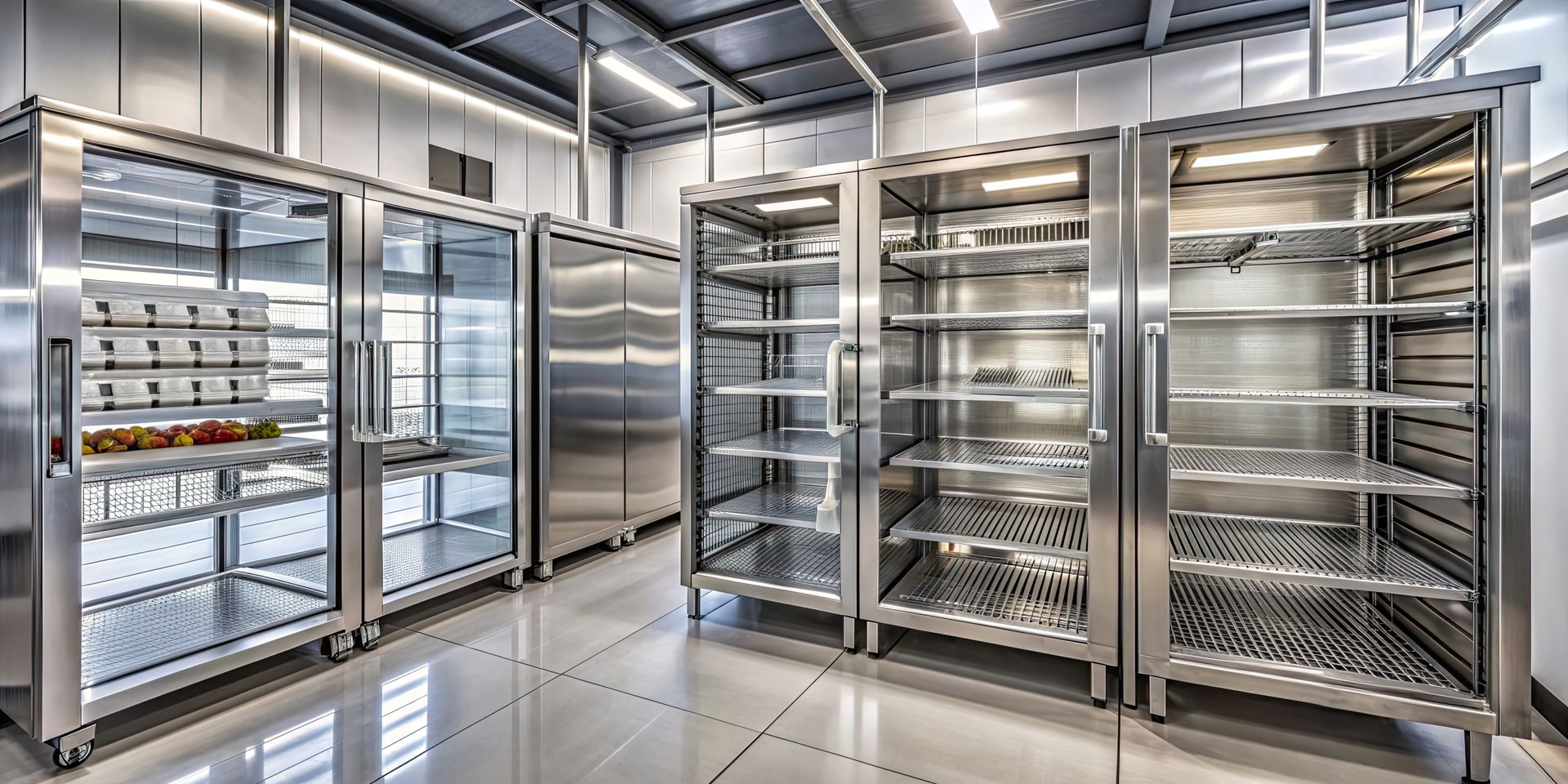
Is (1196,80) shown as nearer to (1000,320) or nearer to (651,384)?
(1000,320)

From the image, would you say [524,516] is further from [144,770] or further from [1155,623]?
[1155,623]

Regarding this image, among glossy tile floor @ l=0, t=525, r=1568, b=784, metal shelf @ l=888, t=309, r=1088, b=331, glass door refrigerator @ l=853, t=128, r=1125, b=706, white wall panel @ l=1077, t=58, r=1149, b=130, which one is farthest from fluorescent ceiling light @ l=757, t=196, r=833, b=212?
glossy tile floor @ l=0, t=525, r=1568, b=784

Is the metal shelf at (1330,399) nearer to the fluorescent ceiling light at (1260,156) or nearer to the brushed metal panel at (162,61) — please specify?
the fluorescent ceiling light at (1260,156)

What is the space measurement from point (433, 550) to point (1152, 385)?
3829 millimetres

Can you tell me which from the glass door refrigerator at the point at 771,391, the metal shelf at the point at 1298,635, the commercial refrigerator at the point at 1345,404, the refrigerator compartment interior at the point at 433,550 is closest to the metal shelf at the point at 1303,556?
the commercial refrigerator at the point at 1345,404

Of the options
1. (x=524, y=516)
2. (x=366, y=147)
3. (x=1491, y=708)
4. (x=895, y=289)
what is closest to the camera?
(x=1491, y=708)

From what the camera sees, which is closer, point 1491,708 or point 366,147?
point 1491,708

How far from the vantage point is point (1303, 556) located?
2.53 metres

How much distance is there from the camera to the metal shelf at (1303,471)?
215cm

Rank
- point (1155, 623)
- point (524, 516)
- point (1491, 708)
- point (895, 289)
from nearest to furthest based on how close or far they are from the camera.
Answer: point (1491, 708), point (1155, 623), point (895, 289), point (524, 516)

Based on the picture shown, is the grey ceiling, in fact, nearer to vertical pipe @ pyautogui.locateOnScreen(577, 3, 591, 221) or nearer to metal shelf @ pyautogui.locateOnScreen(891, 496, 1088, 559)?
vertical pipe @ pyautogui.locateOnScreen(577, 3, 591, 221)

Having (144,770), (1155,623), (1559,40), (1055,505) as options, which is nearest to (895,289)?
(1055,505)

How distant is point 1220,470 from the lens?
2455 millimetres

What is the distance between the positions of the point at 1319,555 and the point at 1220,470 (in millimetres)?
579
